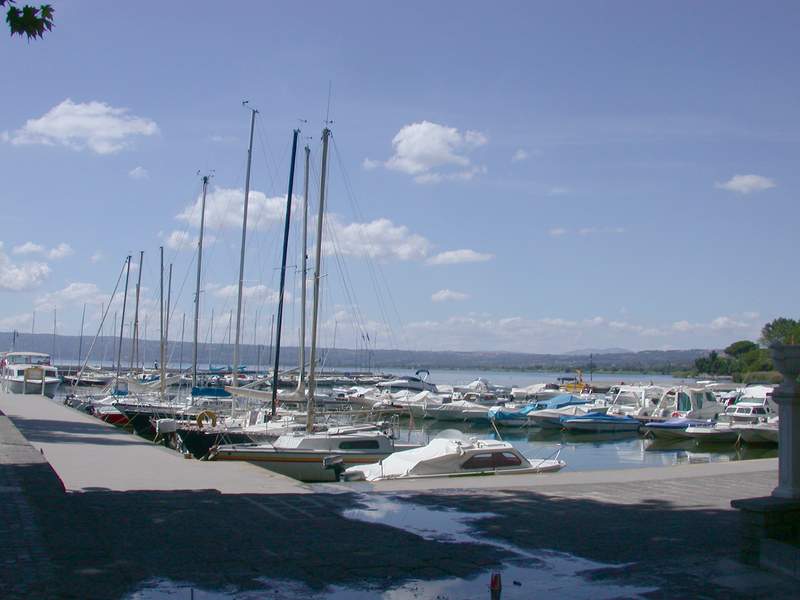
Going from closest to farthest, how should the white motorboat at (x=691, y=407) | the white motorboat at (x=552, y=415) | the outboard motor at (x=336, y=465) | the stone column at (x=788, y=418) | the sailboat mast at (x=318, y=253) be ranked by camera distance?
the stone column at (x=788, y=418)
the outboard motor at (x=336, y=465)
the sailboat mast at (x=318, y=253)
the white motorboat at (x=691, y=407)
the white motorboat at (x=552, y=415)

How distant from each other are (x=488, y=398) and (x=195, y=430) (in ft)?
132

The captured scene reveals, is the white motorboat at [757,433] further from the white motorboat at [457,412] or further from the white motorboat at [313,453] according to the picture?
the white motorboat at [313,453]

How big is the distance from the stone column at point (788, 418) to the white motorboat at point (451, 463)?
504 inches

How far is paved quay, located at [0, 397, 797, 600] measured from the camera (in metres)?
8.36

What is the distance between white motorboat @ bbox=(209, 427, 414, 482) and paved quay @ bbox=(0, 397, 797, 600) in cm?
977

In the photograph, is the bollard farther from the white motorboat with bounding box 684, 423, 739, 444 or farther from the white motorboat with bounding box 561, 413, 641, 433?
the white motorboat with bounding box 561, 413, 641, 433

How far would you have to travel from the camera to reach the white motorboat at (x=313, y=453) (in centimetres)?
2540

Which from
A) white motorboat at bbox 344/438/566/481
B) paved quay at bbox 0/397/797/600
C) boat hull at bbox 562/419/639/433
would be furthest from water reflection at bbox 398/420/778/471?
paved quay at bbox 0/397/797/600

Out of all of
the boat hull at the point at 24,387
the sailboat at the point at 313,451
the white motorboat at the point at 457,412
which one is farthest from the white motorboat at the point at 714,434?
Answer: the boat hull at the point at 24,387

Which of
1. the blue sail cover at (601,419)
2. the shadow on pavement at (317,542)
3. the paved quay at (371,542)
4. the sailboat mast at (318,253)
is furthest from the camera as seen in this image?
the blue sail cover at (601,419)

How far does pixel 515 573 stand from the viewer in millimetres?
9188

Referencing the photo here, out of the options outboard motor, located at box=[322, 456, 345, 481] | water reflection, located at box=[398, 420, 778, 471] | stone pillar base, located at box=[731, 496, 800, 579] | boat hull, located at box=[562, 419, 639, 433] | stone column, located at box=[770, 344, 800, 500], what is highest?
stone column, located at box=[770, 344, 800, 500]

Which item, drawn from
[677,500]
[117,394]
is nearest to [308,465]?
[677,500]

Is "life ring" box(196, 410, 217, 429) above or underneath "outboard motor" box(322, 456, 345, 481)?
above
